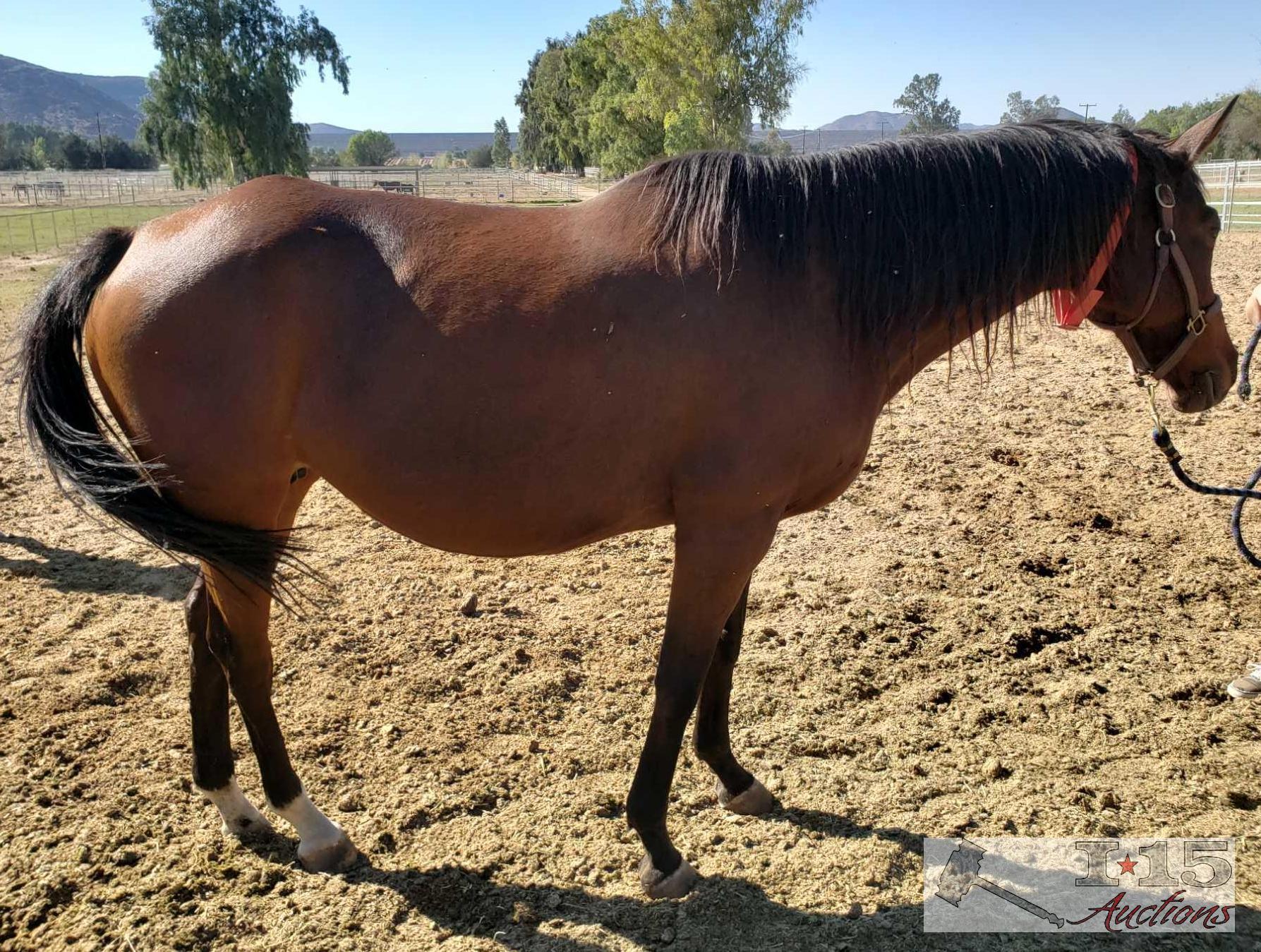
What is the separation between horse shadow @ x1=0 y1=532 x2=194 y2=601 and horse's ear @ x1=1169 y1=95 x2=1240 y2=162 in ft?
16.3

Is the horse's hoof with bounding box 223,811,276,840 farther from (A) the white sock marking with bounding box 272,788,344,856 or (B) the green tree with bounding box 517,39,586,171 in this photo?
(B) the green tree with bounding box 517,39,586,171

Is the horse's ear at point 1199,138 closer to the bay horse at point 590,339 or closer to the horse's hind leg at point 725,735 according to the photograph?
the bay horse at point 590,339

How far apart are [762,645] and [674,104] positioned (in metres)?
26.7

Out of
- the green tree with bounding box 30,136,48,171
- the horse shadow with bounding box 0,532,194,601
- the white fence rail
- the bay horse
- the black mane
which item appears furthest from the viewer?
the green tree with bounding box 30,136,48,171

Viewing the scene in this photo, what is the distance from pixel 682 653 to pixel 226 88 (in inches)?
1362

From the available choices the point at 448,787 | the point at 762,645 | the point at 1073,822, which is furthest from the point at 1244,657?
the point at 448,787

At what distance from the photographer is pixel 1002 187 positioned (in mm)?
2594

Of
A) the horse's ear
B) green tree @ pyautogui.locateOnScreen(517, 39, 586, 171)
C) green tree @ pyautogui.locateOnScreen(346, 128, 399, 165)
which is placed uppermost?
green tree @ pyautogui.locateOnScreen(346, 128, 399, 165)

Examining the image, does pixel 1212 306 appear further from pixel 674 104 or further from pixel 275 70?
pixel 275 70

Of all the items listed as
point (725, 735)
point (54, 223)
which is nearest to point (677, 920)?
point (725, 735)

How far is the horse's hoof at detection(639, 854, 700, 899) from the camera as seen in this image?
2637 millimetres

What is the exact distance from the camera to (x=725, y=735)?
3041 mm

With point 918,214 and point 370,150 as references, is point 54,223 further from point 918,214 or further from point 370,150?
point 370,150

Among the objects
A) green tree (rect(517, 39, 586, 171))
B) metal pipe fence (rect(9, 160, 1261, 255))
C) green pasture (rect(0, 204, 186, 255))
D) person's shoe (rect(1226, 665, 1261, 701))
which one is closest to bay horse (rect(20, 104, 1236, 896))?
person's shoe (rect(1226, 665, 1261, 701))
